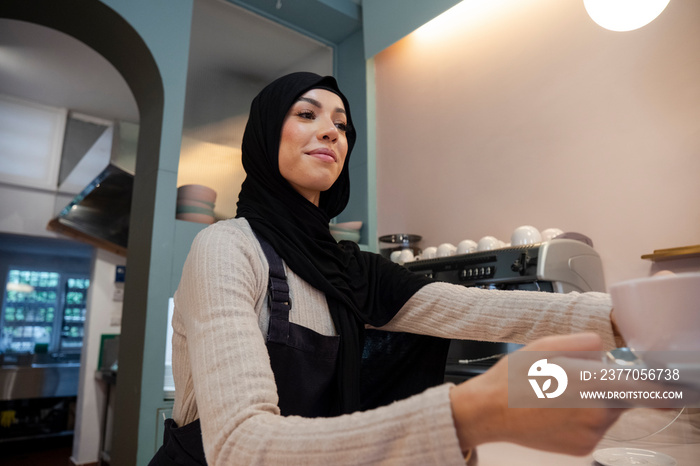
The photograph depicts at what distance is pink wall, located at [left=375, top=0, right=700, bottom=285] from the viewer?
179 centimetres

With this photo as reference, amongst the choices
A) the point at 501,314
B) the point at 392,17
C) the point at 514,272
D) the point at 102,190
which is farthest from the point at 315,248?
the point at 102,190

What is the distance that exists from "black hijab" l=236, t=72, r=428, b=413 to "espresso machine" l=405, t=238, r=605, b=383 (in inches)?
35.2

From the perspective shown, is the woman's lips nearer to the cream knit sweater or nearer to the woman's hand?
the cream knit sweater

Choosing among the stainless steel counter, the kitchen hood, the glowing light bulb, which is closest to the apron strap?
the glowing light bulb

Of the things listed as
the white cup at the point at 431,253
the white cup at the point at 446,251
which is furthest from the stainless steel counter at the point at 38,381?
the white cup at the point at 446,251

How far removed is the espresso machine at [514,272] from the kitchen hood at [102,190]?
2.68 metres

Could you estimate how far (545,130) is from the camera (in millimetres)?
2201

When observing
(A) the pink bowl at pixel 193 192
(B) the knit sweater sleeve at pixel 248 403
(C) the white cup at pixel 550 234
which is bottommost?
(B) the knit sweater sleeve at pixel 248 403

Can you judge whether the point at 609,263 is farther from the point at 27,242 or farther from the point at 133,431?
the point at 27,242

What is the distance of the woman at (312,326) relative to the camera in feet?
1.16

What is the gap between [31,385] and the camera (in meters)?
5.08

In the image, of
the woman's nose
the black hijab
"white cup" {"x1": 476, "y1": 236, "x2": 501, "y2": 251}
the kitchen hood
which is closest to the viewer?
the black hijab

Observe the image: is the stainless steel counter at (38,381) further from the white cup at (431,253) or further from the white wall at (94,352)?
the white cup at (431,253)

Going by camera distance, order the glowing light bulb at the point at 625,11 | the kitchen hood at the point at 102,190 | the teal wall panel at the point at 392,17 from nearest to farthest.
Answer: the glowing light bulb at the point at 625,11 < the teal wall panel at the point at 392,17 < the kitchen hood at the point at 102,190
